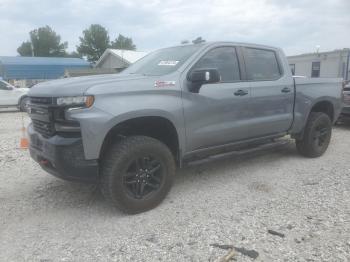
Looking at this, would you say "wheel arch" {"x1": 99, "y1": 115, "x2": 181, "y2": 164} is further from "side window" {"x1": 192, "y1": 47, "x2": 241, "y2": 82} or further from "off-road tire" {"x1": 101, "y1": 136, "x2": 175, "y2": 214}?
"side window" {"x1": 192, "y1": 47, "x2": 241, "y2": 82}

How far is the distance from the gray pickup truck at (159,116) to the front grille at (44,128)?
0.04ft

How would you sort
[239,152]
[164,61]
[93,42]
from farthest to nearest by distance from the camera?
1. [93,42]
2. [239,152]
3. [164,61]

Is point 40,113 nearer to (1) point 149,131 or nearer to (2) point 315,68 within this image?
(1) point 149,131

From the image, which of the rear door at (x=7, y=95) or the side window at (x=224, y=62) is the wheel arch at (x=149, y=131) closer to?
the side window at (x=224, y=62)

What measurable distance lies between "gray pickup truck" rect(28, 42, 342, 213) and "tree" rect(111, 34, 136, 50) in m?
74.4

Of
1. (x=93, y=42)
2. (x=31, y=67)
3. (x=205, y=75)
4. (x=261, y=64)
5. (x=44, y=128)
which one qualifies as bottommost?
(x=44, y=128)

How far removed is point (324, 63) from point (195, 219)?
22.0 meters

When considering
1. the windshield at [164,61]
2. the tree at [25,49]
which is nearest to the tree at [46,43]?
the tree at [25,49]

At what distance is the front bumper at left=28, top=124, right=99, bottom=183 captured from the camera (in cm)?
317

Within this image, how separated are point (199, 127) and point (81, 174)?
4.98 ft

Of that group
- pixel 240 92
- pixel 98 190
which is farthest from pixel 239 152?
pixel 98 190

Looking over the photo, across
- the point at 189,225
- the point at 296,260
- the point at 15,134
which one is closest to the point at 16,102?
the point at 15,134

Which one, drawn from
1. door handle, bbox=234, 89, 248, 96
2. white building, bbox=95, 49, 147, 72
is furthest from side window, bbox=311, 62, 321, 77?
door handle, bbox=234, 89, 248, 96

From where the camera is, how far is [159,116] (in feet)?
11.9
